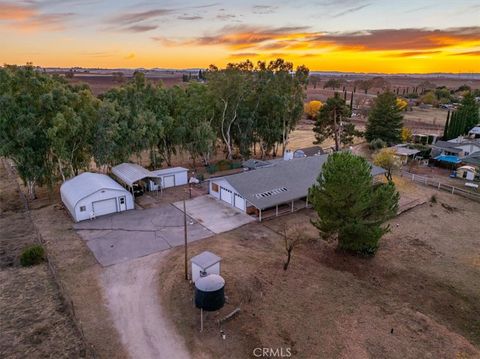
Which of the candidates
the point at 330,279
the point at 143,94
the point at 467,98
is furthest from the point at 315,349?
the point at 467,98

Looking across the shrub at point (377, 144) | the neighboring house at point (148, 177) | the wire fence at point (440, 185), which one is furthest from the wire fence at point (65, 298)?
the shrub at point (377, 144)

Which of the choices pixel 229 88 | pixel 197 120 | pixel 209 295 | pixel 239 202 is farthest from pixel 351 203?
pixel 229 88

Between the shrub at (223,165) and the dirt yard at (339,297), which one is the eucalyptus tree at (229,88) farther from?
the dirt yard at (339,297)

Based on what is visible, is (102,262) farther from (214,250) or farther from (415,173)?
(415,173)

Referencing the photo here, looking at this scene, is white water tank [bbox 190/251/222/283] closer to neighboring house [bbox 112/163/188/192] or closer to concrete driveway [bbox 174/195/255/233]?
concrete driveway [bbox 174/195/255/233]

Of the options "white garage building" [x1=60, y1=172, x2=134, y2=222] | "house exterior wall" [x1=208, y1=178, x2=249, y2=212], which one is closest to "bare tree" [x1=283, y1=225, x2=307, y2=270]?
"house exterior wall" [x1=208, y1=178, x2=249, y2=212]

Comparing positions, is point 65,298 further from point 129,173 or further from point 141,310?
point 129,173
